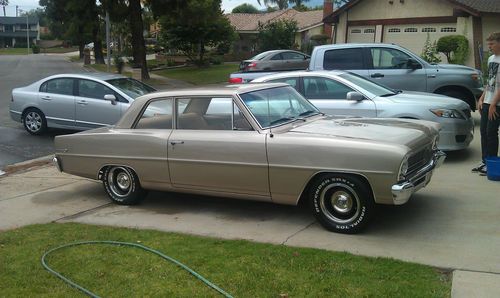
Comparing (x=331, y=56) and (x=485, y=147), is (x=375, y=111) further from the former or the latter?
(x=331, y=56)

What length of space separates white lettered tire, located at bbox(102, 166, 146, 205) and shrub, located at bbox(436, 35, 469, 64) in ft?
63.9

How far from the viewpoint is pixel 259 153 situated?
5.91 m

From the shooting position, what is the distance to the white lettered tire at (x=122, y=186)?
707 centimetres

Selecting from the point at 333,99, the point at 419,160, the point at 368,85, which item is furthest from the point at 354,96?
the point at 419,160

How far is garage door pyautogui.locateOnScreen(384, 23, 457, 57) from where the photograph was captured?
25516 mm

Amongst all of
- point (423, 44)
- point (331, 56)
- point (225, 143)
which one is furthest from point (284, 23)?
point (225, 143)

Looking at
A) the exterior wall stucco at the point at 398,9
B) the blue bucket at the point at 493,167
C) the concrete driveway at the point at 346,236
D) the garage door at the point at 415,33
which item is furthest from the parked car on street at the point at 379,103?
the exterior wall stucco at the point at 398,9

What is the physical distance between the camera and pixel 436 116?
332 inches

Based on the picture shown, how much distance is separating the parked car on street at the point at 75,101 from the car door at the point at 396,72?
5.04m

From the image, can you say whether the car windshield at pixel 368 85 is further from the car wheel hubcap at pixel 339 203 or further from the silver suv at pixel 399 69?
the car wheel hubcap at pixel 339 203

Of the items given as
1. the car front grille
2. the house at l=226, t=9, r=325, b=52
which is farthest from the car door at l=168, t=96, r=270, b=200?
the house at l=226, t=9, r=325, b=52

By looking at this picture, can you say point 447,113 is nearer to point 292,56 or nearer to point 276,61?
point 276,61

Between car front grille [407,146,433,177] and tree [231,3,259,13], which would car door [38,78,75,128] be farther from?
tree [231,3,259,13]

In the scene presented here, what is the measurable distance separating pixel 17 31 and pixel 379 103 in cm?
14200
